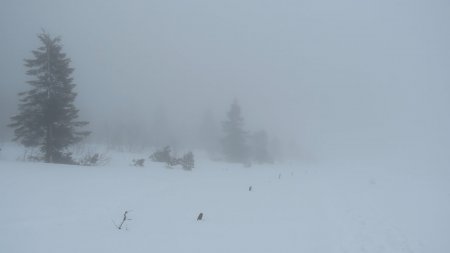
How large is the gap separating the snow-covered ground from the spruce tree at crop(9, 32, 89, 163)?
5458 mm

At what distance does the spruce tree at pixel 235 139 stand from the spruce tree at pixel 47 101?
93.7 feet

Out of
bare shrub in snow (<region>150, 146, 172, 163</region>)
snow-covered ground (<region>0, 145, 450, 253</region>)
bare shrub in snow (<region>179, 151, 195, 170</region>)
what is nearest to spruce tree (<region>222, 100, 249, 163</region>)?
bare shrub in snow (<region>150, 146, 172, 163</region>)

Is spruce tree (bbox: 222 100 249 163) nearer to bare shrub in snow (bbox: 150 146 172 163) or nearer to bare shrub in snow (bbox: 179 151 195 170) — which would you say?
bare shrub in snow (bbox: 150 146 172 163)

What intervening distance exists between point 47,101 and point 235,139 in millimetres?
30713

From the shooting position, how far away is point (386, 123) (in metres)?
184

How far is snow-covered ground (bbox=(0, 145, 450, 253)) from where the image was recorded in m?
8.05

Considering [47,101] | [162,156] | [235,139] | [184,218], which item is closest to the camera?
[184,218]

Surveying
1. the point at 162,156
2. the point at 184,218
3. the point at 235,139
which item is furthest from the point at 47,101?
the point at 235,139

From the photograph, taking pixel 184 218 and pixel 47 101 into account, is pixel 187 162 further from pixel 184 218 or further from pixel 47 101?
pixel 184 218

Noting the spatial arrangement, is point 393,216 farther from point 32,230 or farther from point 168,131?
point 168,131

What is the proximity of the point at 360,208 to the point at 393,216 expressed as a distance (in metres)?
1.67

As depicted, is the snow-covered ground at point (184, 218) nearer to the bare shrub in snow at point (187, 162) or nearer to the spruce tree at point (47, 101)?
the spruce tree at point (47, 101)

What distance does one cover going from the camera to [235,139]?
1804 inches

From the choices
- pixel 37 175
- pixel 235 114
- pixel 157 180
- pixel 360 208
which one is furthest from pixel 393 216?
pixel 235 114
